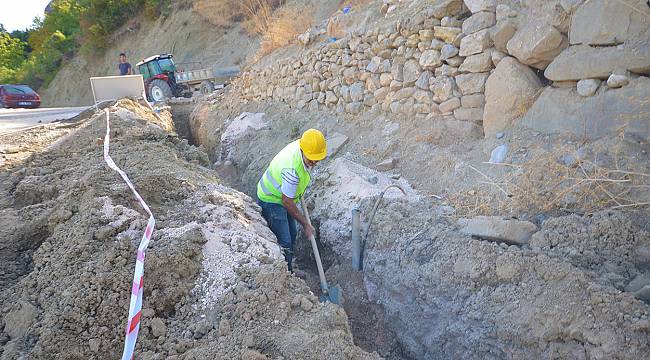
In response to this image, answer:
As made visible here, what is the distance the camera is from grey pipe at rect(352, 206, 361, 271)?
13.2ft

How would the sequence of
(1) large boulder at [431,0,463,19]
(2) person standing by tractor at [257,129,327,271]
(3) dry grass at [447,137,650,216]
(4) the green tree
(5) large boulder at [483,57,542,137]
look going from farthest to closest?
(4) the green tree < (1) large boulder at [431,0,463,19] < (5) large boulder at [483,57,542,137] < (2) person standing by tractor at [257,129,327,271] < (3) dry grass at [447,137,650,216]

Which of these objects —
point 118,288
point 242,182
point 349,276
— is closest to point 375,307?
point 349,276

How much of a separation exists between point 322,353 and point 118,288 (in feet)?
4.54

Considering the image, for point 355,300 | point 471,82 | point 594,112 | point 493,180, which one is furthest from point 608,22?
point 355,300

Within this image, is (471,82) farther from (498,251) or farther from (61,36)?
(61,36)

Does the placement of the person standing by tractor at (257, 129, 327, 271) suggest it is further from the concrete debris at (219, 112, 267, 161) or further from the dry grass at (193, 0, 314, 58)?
the dry grass at (193, 0, 314, 58)

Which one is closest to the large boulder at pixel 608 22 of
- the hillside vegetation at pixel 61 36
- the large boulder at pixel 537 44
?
the large boulder at pixel 537 44

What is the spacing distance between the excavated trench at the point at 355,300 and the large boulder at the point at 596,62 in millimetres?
2717

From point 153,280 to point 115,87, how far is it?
9.12 metres

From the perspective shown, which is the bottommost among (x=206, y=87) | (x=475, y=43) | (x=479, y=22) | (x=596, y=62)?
(x=206, y=87)

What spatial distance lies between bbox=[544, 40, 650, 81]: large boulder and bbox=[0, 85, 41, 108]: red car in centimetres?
1908

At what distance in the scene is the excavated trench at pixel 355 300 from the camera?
3.53 meters

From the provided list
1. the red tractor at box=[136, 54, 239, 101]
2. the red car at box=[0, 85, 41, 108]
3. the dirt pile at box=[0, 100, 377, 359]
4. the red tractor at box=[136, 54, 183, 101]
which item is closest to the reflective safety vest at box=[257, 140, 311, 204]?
the dirt pile at box=[0, 100, 377, 359]

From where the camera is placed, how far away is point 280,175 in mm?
4078
